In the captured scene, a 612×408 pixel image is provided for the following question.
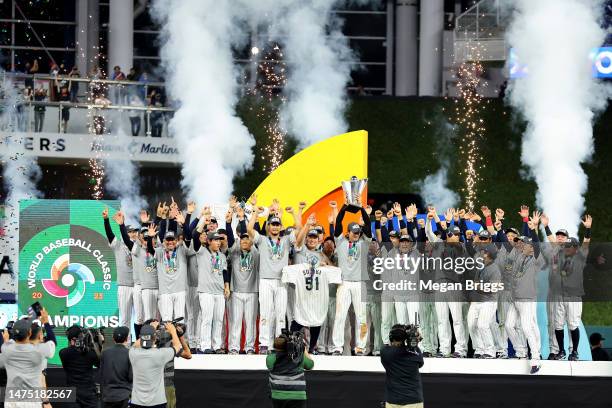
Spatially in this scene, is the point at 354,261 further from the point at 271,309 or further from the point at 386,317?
the point at 271,309

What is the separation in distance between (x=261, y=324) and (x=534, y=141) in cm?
1268

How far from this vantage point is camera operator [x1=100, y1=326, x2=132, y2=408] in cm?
1335

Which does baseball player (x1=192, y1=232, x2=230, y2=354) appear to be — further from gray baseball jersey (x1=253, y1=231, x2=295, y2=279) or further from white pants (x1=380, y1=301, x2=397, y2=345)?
white pants (x1=380, y1=301, x2=397, y2=345)

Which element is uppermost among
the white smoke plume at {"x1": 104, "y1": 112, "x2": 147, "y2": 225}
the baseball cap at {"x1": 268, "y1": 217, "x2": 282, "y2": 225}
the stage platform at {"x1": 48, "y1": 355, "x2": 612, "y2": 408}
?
the white smoke plume at {"x1": 104, "y1": 112, "x2": 147, "y2": 225}

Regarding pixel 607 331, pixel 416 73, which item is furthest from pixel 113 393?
pixel 416 73

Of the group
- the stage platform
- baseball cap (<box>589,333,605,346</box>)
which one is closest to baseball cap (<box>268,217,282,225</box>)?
the stage platform

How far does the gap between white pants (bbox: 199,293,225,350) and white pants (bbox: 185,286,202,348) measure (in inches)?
10.0

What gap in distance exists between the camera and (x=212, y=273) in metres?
A: 16.6

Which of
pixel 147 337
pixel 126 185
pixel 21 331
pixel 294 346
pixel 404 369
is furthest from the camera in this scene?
pixel 126 185

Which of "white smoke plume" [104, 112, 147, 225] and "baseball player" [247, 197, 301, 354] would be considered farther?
"white smoke plume" [104, 112, 147, 225]

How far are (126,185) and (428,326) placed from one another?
11750mm

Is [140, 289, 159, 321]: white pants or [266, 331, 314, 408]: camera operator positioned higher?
[140, 289, 159, 321]: white pants

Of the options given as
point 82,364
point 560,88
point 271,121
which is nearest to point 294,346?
point 82,364

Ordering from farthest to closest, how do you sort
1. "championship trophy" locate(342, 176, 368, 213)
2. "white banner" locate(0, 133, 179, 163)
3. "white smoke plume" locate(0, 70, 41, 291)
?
"white banner" locate(0, 133, 179, 163) < "white smoke plume" locate(0, 70, 41, 291) < "championship trophy" locate(342, 176, 368, 213)
